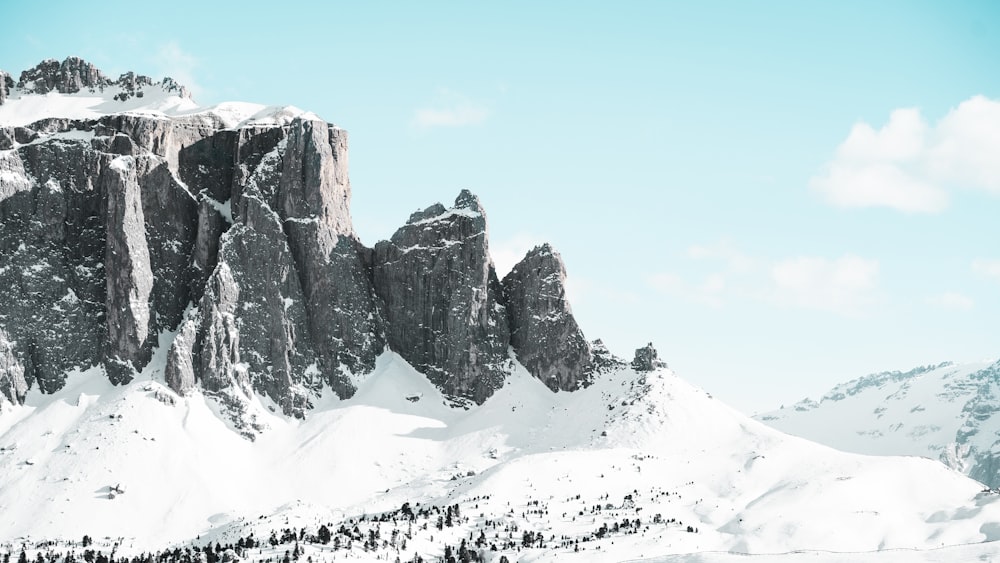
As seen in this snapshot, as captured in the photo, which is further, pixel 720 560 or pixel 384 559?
pixel 384 559

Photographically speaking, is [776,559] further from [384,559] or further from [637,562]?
[384,559]

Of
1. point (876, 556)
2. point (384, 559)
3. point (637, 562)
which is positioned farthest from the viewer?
point (384, 559)

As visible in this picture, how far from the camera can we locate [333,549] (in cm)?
19875

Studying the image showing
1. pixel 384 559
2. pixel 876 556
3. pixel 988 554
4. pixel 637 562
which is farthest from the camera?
pixel 384 559

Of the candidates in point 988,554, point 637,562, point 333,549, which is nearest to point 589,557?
point 637,562

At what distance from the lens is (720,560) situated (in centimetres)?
16212

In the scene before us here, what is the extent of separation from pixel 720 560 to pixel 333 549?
250ft

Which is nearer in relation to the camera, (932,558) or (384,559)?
(932,558)

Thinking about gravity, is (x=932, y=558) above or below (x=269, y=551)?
below

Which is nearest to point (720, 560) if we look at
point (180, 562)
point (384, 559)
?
point (384, 559)

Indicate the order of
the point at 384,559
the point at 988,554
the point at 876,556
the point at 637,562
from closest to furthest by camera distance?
the point at 988,554, the point at 876,556, the point at 637,562, the point at 384,559

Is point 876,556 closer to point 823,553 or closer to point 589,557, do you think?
point 823,553

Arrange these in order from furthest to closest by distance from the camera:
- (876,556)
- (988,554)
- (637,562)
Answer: (637,562)
(876,556)
(988,554)

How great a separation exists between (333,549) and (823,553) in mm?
91053
